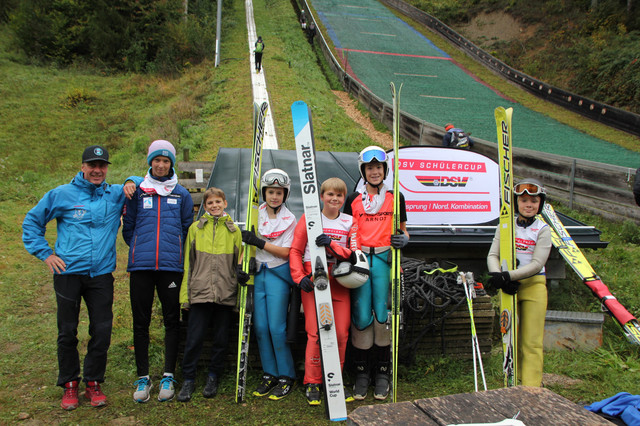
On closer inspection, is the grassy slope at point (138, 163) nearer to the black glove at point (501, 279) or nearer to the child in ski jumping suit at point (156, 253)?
the child in ski jumping suit at point (156, 253)

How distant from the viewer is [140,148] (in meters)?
16.6

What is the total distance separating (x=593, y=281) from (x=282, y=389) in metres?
3.23

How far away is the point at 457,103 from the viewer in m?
23.0

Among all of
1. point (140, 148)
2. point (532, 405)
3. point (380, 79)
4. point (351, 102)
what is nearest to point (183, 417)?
point (532, 405)

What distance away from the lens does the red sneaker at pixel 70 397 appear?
3.90 m

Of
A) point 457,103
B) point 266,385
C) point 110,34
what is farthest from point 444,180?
point 110,34

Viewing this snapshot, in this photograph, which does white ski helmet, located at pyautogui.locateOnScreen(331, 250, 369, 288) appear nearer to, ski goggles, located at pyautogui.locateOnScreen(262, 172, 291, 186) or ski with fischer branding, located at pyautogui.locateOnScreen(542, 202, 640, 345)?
ski goggles, located at pyautogui.locateOnScreen(262, 172, 291, 186)

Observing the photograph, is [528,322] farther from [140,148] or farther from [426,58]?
[426,58]

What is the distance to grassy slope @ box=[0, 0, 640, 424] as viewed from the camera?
13.5ft

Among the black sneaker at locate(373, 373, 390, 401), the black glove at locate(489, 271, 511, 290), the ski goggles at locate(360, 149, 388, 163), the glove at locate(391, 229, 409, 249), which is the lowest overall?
the black sneaker at locate(373, 373, 390, 401)

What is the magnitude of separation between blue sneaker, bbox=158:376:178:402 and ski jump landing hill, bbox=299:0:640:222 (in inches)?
367

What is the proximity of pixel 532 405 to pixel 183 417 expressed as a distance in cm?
291

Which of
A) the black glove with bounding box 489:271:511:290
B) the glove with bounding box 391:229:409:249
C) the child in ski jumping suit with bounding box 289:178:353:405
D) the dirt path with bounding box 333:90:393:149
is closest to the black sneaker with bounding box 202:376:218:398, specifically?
the child in ski jumping suit with bounding box 289:178:353:405

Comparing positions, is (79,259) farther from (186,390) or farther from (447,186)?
(447,186)
